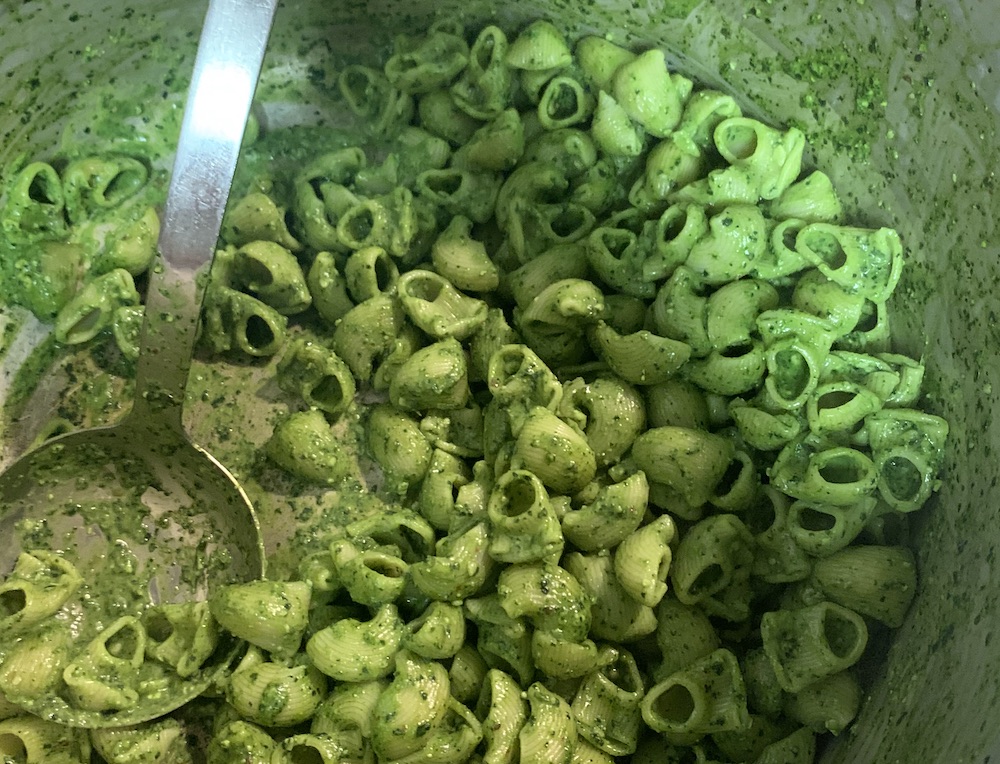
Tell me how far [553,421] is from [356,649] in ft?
1.92

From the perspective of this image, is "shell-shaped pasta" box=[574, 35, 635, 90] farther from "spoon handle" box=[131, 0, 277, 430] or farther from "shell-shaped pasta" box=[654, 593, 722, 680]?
"shell-shaped pasta" box=[654, 593, 722, 680]

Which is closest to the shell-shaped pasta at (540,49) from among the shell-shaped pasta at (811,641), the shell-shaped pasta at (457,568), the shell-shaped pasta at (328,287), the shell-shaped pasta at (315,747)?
the shell-shaped pasta at (328,287)

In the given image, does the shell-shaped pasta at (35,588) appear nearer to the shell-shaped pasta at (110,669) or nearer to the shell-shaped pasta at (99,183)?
the shell-shaped pasta at (110,669)

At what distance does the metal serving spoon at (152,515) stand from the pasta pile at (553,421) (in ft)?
0.11

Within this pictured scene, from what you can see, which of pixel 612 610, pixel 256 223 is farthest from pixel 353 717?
pixel 256 223

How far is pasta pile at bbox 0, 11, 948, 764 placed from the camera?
61.0 inches

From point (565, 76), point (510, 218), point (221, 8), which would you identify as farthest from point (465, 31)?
point (221, 8)

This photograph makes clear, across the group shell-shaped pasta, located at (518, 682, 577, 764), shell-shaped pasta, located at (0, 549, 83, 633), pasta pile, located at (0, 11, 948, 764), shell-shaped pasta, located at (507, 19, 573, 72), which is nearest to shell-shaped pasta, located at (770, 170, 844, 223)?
pasta pile, located at (0, 11, 948, 764)

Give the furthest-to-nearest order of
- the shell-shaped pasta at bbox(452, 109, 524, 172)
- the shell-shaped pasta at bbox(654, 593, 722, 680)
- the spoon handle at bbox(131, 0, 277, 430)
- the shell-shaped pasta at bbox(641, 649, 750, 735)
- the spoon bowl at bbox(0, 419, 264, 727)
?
Answer: the shell-shaped pasta at bbox(452, 109, 524, 172) < the spoon bowl at bbox(0, 419, 264, 727) < the shell-shaped pasta at bbox(654, 593, 722, 680) < the shell-shaped pasta at bbox(641, 649, 750, 735) < the spoon handle at bbox(131, 0, 277, 430)

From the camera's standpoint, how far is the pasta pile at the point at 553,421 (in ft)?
5.08

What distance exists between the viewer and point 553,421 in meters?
1.64

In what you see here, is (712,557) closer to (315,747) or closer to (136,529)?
(315,747)

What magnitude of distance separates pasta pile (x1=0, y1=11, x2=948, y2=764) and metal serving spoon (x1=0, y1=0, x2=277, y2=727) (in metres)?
0.03

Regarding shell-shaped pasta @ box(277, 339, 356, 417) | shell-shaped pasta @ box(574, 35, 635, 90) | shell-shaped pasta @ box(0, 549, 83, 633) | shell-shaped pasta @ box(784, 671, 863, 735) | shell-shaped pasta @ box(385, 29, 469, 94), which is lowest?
shell-shaped pasta @ box(0, 549, 83, 633)
